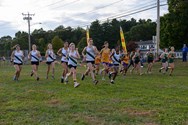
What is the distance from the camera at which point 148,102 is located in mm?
10570

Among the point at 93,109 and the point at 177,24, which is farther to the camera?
the point at 177,24

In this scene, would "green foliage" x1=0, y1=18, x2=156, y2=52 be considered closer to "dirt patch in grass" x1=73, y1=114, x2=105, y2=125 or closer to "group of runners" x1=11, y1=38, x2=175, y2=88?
"group of runners" x1=11, y1=38, x2=175, y2=88

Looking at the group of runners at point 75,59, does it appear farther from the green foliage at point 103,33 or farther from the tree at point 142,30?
the tree at point 142,30

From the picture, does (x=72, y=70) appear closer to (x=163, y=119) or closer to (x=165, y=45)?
(x=163, y=119)

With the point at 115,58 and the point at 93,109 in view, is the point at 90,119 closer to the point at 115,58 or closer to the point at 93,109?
the point at 93,109

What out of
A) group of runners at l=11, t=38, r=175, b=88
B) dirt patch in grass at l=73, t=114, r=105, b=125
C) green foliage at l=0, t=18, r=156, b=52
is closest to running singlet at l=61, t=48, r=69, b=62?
group of runners at l=11, t=38, r=175, b=88

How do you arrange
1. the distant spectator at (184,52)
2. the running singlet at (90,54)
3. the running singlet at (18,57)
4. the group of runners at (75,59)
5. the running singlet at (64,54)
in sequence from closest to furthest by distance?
the group of runners at (75,59), the running singlet at (90,54), the running singlet at (64,54), the running singlet at (18,57), the distant spectator at (184,52)

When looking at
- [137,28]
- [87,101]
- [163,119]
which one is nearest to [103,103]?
[87,101]

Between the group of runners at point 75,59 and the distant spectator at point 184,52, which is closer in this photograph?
the group of runners at point 75,59

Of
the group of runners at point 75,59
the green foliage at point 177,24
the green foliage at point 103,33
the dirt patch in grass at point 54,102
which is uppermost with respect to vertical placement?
the green foliage at point 103,33

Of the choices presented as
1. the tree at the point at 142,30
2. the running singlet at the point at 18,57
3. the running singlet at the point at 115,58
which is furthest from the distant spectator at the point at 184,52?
the tree at the point at 142,30

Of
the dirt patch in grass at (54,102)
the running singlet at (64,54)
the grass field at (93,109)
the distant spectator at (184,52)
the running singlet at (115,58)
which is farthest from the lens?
the distant spectator at (184,52)

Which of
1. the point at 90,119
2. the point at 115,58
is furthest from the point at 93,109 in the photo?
the point at 115,58

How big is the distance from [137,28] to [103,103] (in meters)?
119
